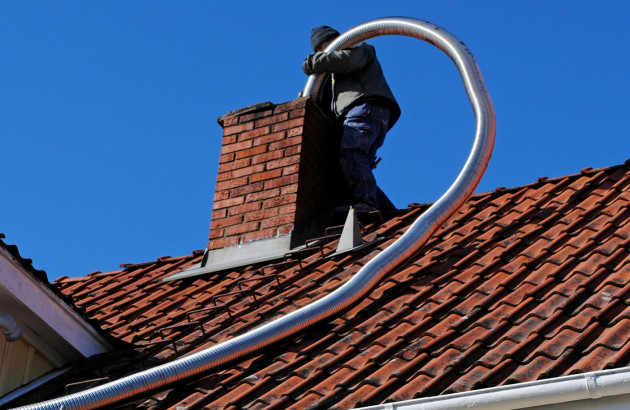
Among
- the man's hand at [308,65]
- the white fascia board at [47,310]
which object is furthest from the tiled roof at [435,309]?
the man's hand at [308,65]

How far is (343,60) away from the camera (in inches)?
359

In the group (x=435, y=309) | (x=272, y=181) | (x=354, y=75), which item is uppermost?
(x=354, y=75)

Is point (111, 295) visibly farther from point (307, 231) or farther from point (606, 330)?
point (606, 330)

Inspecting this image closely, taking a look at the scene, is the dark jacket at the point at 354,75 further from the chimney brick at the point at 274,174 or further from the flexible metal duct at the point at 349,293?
the flexible metal duct at the point at 349,293

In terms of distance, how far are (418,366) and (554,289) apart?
0.94m

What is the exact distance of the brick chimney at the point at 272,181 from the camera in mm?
8398

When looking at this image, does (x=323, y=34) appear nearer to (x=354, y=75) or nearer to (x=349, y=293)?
(x=354, y=75)

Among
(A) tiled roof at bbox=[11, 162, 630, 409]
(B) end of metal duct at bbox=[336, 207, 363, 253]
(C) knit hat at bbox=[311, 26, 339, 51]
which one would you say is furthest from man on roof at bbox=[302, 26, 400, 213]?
(B) end of metal duct at bbox=[336, 207, 363, 253]

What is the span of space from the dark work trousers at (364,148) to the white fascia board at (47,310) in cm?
249

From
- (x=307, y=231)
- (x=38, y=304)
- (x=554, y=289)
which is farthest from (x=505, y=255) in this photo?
(x=38, y=304)

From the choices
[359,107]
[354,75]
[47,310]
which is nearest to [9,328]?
[47,310]

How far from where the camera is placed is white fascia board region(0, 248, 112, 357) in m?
6.46

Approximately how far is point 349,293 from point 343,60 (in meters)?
3.08

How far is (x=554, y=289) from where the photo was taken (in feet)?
19.6
